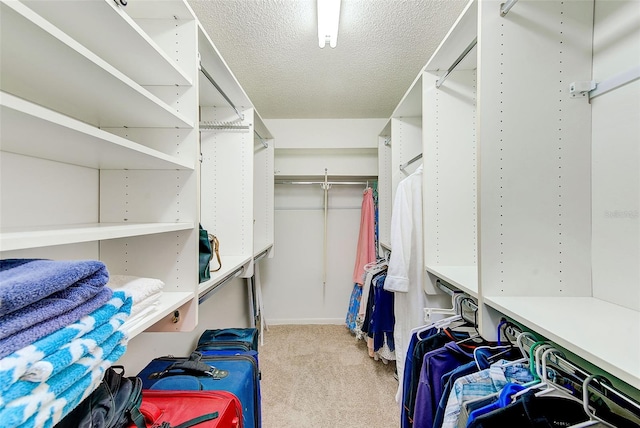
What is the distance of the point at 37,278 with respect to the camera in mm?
453

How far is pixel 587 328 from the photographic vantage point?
673mm

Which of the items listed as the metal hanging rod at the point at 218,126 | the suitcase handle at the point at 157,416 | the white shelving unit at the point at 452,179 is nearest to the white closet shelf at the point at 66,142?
the suitcase handle at the point at 157,416

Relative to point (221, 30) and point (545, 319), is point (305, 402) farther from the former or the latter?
point (221, 30)

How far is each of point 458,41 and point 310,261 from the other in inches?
105

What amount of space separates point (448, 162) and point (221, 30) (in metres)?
1.60

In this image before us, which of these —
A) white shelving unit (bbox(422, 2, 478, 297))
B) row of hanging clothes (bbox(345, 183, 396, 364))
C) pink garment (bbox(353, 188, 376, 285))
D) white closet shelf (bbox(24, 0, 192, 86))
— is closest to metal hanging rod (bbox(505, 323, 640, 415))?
white shelving unit (bbox(422, 2, 478, 297))

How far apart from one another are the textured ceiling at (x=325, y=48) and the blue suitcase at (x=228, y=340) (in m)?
1.88

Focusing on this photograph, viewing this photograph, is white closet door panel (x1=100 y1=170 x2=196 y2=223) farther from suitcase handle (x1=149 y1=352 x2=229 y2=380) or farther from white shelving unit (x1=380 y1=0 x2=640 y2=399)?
white shelving unit (x1=380 y1=0 x2=640 y2=399)

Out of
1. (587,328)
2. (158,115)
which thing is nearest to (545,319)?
(587,328)

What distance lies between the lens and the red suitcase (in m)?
0.79

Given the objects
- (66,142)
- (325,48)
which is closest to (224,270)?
(66,142)

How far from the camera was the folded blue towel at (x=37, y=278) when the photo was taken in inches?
16.2

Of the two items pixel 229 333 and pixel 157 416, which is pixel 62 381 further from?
pixel 229 333

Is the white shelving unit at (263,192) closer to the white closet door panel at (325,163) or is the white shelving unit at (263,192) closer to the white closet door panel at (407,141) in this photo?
the white closet door panel at (325,163)
